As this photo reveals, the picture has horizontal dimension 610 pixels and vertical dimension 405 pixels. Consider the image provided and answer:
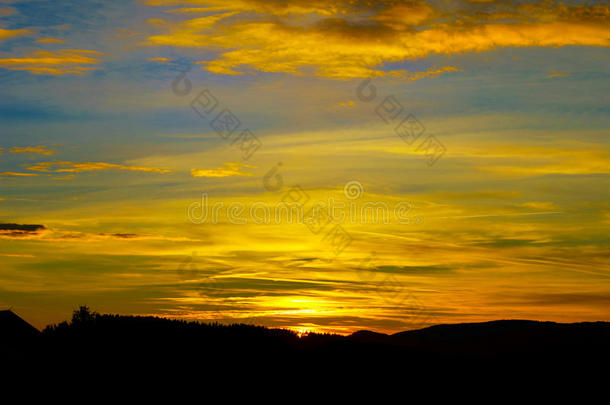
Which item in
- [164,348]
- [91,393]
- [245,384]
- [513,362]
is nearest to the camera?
[91,393]

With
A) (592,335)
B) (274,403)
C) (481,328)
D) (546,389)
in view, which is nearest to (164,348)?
(274,403)

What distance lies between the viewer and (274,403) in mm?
33938

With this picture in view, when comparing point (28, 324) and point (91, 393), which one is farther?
point (28, 324)

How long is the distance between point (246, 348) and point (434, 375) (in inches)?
464

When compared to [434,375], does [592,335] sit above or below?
above

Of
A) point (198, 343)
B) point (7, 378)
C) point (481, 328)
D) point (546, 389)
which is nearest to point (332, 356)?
point (198, 343)

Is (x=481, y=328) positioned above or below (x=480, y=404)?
above

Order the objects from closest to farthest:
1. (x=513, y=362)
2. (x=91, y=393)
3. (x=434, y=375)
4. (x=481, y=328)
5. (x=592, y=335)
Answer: (x=91, y=393) < (x=434, y=375) < (x=513, y=362) < (x=592, y=335) < (x=481, y=328)

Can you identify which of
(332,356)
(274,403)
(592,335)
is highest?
(592,335)

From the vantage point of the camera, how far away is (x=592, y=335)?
213 feet

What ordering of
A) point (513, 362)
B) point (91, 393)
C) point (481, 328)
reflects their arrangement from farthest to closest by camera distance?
point (481, 328), point (513, 362), point (91, 393)

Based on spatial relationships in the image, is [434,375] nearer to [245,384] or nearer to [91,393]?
[245,384]

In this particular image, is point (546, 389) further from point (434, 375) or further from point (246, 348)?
point (246, 348)

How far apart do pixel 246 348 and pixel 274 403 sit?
6.94 m
